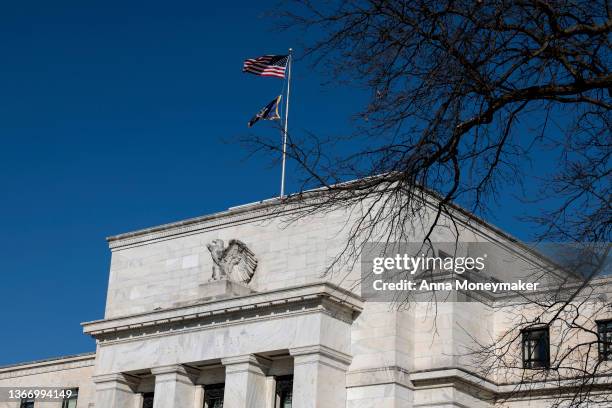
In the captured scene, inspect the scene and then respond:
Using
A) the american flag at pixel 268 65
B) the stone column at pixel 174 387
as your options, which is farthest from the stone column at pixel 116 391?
the american flag at pixel 268 65

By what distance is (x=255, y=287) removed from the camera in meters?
38.2

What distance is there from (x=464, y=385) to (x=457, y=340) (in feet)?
5.29

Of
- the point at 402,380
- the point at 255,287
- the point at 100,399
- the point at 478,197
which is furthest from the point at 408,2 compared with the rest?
the point at 100,399

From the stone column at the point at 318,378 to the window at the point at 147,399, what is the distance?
7.51 m

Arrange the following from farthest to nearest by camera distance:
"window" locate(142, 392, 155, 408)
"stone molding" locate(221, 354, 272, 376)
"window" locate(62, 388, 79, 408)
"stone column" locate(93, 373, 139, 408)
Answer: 1. "window" locate(62, 388, 79, 408)
2. "window" locate(142, 392, 155, 408)
3. "stone column" locate(93, 373, 139, 408)
4. "stone molding" locate(221, 354, 272, 376)

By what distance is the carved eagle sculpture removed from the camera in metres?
38.3

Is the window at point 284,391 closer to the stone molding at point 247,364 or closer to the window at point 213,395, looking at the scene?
the stone molding at point 247,364

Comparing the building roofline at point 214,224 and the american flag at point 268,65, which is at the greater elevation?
the american flag at point 268,65

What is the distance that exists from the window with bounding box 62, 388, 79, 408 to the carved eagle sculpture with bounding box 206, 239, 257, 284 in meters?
10.7

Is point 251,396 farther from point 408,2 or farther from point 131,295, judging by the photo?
point 408,2

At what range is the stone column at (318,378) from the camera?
33.0 meters

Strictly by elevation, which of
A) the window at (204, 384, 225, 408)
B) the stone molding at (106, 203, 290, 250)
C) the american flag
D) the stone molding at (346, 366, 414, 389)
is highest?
the american flag

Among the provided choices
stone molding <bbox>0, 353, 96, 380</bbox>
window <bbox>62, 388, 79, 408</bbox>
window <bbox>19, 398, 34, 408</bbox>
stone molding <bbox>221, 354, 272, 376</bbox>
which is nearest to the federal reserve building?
stone molding <bbox>221, 354, 272, 376</bbox>

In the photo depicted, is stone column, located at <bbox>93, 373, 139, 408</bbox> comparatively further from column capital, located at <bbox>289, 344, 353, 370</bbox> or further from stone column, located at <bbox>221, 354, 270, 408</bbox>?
column capital, located at <bbox>289, 344, 353, 370</bbox>
